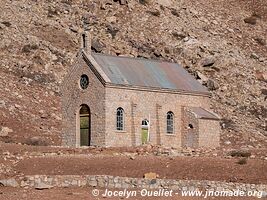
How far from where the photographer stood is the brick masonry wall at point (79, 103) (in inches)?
1982

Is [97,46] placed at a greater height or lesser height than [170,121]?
greater

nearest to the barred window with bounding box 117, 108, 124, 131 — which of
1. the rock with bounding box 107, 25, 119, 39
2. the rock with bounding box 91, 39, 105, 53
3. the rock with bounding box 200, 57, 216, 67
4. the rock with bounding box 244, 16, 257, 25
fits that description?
the rock with bounding box 91, 39, 105, 53

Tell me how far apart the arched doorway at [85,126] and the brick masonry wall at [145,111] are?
1793mm

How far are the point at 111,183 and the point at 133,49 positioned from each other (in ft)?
133

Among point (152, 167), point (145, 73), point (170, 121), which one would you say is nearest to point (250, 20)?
point (170, 121)

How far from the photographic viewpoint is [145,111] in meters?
52.9

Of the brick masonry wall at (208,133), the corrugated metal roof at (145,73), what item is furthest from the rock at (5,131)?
the brick masonry wall at (208,133)

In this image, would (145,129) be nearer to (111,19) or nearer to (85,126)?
(85,126)

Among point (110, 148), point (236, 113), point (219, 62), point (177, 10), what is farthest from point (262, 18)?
point (110, 148)

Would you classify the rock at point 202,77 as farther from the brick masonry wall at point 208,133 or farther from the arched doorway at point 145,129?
the arched doorway at point 145,129

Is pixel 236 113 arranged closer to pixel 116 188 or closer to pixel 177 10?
pixel 177 10

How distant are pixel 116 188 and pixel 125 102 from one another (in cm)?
1625

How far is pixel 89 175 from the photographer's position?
3703cm

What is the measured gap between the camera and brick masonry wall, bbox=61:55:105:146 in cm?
5034
